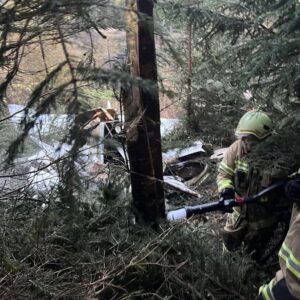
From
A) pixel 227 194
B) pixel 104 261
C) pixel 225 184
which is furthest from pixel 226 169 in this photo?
pixel 104 261

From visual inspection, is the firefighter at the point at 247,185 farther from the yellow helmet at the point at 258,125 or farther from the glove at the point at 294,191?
the glove at the point at 294,191

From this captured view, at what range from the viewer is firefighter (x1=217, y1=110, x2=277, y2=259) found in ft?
14.7

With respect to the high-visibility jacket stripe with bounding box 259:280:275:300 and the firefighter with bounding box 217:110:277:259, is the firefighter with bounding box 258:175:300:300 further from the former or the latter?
the firefighter with bounding box 217:110:277:259

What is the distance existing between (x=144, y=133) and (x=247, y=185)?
49.5 inches

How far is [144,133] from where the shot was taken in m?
4.24

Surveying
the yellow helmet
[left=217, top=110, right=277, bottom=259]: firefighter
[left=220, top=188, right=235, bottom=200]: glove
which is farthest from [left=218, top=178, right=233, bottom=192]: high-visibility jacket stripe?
the yellow helmet

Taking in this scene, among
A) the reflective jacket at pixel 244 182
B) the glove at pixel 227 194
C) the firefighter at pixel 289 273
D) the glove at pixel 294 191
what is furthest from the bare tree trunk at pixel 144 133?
the firefighter at pixel 289 273

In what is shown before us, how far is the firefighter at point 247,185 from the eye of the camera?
14.7 feet

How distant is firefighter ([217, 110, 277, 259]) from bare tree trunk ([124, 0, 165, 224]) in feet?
2.36

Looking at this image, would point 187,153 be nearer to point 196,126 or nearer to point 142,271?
point 196,126

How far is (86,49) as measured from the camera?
205cm

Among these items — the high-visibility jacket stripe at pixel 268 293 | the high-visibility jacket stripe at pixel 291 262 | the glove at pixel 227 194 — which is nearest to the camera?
the high-visibility jacket stripe at pixel 291 262

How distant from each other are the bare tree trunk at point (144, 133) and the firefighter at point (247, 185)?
28.4 inches

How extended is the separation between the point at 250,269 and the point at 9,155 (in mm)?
2849
